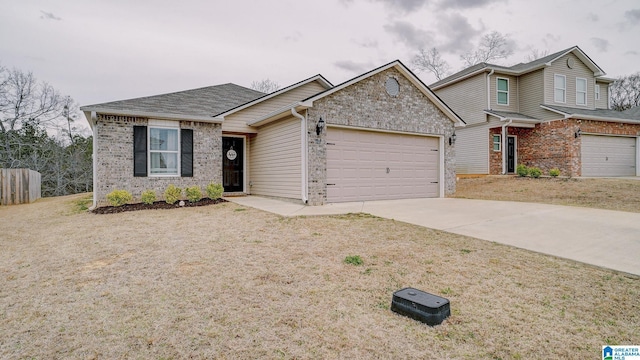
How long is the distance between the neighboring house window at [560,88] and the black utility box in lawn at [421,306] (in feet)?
60.6

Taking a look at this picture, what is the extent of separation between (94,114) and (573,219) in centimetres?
1205

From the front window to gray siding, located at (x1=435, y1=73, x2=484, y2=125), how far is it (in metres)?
14.5

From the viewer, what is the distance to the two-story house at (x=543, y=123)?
1564cm

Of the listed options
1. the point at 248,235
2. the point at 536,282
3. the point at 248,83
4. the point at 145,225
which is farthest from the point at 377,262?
the point at 248,83

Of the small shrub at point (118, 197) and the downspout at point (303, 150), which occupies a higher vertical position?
the downspout at point (303, 150)

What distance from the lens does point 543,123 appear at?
53.6ft

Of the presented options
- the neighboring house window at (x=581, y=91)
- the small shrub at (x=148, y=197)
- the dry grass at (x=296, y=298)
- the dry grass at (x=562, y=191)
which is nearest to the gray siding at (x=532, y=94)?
the neighboring house window at (x=581, y=91)

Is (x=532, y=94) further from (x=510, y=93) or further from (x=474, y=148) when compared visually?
(x=474, y=148)

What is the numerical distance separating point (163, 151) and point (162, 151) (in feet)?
0.09

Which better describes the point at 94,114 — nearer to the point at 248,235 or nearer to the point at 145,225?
the point at 145,225

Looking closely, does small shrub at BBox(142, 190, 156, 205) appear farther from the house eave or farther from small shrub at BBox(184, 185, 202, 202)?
the house eave

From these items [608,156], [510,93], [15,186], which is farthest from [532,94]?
[15,186]

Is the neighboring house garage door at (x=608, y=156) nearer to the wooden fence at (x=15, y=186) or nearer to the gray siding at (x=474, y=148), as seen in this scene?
the gray siding at (x=474, y=148)

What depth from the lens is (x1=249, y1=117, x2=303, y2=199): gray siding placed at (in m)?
9.62
